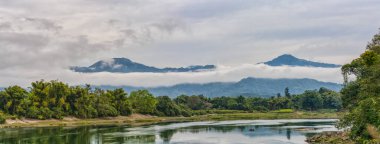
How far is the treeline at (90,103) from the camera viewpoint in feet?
387

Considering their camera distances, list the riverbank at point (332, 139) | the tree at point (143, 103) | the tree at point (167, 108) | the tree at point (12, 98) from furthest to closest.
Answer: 1. the tree at point (167, 108)
2. the tree at point (143, 103)
3. the tree at point (12, 98)
4. the riverbank at point (332, 139)

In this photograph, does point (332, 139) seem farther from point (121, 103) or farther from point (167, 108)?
point (167, 108)

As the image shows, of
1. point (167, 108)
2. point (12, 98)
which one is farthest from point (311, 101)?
point (12, 98)

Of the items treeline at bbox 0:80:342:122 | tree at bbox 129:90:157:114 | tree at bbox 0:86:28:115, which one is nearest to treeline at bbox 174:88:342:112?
treeline at bbox 0:80:342:122

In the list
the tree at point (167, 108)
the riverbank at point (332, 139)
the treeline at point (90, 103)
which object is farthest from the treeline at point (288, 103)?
the riverbank at point (332, 139)

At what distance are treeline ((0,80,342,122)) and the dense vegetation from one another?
8146 centimetres

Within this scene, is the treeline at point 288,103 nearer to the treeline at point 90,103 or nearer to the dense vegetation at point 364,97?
the treeline at point 90,103

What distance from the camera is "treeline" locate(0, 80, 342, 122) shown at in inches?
4646

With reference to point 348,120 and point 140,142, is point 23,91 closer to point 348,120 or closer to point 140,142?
point 140,142

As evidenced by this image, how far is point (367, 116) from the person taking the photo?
4434 centimetres

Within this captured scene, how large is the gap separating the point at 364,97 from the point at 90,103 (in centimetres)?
9563

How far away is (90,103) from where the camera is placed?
441 feet

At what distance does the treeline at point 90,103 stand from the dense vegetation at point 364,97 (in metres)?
81.5

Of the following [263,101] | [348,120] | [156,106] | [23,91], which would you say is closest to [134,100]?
[156,106]
